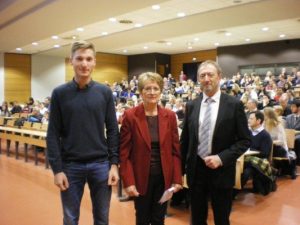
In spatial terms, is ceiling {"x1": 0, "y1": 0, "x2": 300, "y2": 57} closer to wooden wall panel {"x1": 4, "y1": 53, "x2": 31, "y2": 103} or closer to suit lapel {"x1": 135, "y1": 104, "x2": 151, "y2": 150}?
wooden wall panel {"x1": 4, "y1": 53, "x2": 31, "y2": 103}

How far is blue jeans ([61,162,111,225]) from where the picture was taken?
189 centimetres

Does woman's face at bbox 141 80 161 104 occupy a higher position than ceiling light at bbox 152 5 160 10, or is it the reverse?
ceiling light at bbox 152 5 160 10

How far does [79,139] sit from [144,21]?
9.79m

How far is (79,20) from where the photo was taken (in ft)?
33.3

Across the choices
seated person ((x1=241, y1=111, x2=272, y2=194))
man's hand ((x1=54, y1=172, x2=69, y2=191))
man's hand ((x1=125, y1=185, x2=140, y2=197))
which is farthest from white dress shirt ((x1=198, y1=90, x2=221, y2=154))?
seated person ((x1=241, y1=111, x2=272, y2=194))

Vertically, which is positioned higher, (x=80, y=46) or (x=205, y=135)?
(x=80, y=46)

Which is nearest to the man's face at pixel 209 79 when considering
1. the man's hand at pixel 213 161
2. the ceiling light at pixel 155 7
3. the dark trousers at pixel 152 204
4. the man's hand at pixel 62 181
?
the man's hand at pixel 213 161

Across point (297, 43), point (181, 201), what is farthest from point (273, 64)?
point (181, 201)

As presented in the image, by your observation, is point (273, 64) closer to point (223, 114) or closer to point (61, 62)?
point (61, 62)

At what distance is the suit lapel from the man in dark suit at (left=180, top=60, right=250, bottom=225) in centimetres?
33

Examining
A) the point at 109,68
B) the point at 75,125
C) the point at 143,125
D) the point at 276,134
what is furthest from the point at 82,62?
the point at 109,68

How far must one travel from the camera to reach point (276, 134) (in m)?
5.22

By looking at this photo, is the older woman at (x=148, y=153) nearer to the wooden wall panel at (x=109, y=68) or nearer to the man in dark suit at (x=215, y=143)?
the man in dark suit at (x=215, y=143)

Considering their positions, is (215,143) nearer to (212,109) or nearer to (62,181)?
(212,109)
